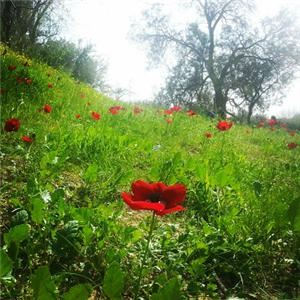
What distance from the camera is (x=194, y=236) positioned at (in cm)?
124

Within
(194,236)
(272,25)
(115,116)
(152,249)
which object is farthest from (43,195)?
(272,25)

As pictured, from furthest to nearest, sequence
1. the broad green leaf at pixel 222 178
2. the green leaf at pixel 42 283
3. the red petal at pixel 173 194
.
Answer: the broad green leaf at pixel 222 178, the red petal at pixel 173 194, the green leaf at pixel 42 283

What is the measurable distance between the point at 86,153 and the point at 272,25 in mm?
20241

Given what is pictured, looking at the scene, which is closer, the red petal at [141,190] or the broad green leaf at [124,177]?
the red petal at [141,190]

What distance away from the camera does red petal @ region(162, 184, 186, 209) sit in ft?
2.92

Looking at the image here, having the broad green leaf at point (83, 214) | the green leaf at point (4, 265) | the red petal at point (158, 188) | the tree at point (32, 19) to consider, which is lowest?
the green leaf at point (4, 265)

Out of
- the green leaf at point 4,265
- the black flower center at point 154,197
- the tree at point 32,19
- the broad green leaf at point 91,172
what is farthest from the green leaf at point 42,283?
the tree at point 32,19

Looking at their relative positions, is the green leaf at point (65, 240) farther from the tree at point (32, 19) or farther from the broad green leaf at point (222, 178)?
the tree at point (32, 19)

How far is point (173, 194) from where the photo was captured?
A: 3.03 feet

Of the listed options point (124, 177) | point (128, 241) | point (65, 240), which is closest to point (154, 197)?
point (128, 241)

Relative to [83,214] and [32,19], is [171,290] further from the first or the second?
[32,19]

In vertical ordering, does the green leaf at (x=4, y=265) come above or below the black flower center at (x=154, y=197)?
below

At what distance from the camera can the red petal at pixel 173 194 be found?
89 centimetres

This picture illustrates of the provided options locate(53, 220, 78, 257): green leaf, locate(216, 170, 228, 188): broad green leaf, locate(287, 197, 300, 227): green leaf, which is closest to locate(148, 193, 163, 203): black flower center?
locate(53, 220, 78, 257): green leaf
